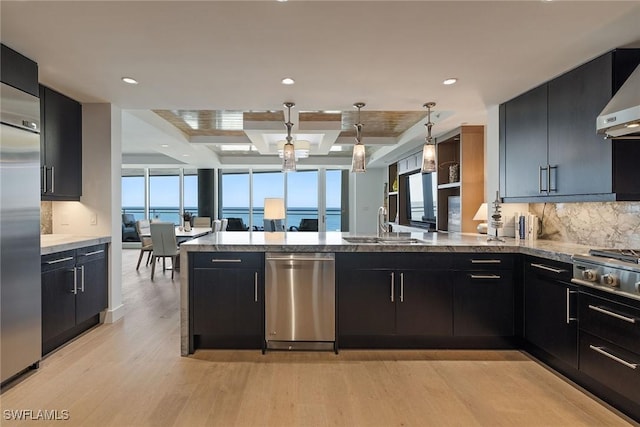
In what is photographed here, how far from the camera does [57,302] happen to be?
10.2 feet

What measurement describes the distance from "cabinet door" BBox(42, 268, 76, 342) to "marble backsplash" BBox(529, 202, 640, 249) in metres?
4.48

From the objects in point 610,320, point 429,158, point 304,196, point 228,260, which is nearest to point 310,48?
point 429,158

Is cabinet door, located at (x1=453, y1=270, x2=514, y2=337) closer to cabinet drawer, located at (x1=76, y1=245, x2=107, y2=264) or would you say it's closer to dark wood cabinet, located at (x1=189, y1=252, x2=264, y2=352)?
dark wood cabinet, located at (x1=189, y1=252, x2=264, y2=352)

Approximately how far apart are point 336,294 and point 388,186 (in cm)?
630

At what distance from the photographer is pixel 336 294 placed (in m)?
3.16

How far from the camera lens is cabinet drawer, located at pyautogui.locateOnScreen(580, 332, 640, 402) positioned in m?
2.10

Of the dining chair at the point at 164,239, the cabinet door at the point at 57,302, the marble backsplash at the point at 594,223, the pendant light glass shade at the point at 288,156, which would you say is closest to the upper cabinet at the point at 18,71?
the cabinet door at the point at 57,302

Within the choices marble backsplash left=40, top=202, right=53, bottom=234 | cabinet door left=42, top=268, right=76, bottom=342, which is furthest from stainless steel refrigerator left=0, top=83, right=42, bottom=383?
marble backsplash left=40, top=202, right=53, bottom=234

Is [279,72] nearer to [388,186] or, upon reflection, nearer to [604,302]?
[604,302]

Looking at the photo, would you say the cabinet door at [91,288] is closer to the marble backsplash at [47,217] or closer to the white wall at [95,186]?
the white wall at [95,186]


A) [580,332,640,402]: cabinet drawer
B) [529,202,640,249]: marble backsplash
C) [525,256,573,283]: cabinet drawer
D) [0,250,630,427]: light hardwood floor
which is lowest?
[0,250,630,427]: light hardwood floor

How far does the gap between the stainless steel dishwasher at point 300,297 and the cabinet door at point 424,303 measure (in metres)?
0.58

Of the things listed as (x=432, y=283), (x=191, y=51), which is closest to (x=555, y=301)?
(x=432, y=283)

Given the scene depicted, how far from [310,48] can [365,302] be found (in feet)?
6.70
